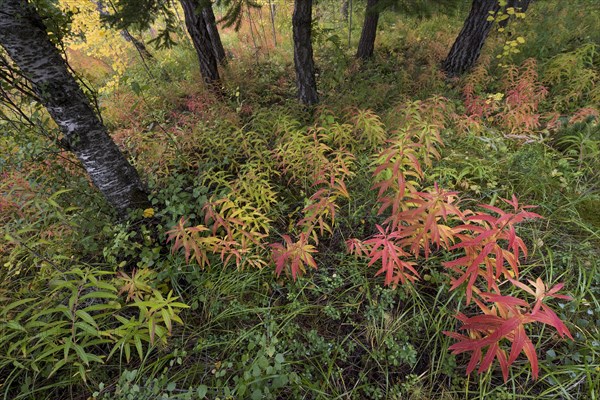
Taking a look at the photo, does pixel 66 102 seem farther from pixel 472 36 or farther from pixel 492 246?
pixel 472 36

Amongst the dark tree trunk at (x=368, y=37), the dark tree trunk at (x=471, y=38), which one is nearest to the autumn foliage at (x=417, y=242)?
the dark tree trunk at (x=471, y=38)

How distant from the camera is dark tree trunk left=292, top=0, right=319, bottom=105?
3.61m

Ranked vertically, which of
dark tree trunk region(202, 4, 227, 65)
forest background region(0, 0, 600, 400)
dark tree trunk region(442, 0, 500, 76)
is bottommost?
forest background region(0, 0, 600, 400)

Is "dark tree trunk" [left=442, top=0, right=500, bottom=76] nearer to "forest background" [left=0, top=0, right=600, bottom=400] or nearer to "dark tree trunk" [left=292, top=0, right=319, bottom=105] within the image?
"forest background" [left=0, top=0, right=600, bottom=400]

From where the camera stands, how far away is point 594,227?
2324mm

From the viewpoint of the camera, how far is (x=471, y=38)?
15.9 feet

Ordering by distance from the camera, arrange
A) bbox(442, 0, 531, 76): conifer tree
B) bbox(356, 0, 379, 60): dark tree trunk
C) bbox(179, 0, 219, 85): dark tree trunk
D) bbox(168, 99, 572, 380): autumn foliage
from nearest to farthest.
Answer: bbox(168, 99, 572, 380): autumn foliage → bbox(179, 0, 219, 85): dark tree trunk → bbox(442, 0, 531, 76): conifer tree → bbox(356, 0, 379, 60): dark tree trunk

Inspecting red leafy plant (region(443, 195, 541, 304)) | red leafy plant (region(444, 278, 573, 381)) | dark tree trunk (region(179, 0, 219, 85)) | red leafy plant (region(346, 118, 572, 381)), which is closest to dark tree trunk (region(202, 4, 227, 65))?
dark tree trunk (region(179, 0, 219, 85))

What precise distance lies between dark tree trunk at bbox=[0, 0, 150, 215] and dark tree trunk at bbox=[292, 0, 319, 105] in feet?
8.77

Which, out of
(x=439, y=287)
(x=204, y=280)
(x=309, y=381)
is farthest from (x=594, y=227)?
(x=204, y=280)

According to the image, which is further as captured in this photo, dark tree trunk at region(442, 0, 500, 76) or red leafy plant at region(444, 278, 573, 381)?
dark tree trunk at region(442, 0, 500, 76)

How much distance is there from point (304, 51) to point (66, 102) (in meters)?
2.95

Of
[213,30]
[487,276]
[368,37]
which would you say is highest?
[213,30]

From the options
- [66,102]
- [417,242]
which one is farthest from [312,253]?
[66,102]
